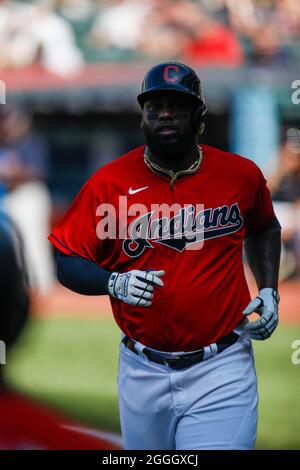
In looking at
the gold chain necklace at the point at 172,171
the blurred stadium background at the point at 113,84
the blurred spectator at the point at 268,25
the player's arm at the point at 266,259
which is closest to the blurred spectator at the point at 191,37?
the blurred stadium background at the point at 113,84

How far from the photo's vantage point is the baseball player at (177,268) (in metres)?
3.25

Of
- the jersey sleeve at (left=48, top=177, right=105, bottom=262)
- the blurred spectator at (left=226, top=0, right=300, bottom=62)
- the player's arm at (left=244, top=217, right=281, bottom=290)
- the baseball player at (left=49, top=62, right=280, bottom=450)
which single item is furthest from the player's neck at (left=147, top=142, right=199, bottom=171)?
the blurred spectator at (left=226, top=0, right=300, bottom=62)

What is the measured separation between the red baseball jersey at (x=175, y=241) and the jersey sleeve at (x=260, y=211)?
45 mm

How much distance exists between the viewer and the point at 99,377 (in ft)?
25.0

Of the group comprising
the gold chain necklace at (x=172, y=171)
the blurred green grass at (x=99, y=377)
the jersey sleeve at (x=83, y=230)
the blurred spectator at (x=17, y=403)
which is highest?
the gold chain necklace at (x=172, y=171)

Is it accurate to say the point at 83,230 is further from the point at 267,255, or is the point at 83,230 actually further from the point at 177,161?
the point at 267,255

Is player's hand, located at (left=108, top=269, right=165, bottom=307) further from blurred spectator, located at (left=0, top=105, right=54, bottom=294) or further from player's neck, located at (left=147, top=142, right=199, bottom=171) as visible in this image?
blurred spectator, located at (left=0, top=105, right=54, bottom=294)

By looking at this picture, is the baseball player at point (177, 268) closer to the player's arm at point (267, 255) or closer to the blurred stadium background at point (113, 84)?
the player's arm at point (267, 255)

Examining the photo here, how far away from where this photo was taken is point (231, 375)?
3281 millimetres

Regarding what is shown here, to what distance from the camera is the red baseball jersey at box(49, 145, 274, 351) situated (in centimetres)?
326

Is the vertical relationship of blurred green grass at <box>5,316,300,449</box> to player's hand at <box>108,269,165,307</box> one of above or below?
below

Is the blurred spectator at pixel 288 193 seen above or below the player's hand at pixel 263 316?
below
